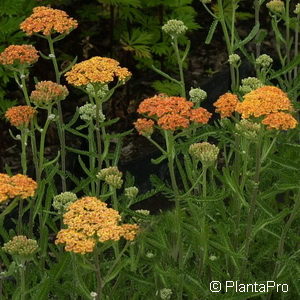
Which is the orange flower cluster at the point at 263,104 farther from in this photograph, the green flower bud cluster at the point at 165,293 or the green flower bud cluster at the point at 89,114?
the green flower bud cluster at the point at 89,114

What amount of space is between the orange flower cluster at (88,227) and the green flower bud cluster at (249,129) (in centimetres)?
62

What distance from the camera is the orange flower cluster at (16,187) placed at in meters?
2.59

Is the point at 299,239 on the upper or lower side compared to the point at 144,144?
upper

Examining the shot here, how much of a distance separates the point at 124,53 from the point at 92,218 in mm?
4187

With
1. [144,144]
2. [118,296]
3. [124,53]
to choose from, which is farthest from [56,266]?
[124,53]

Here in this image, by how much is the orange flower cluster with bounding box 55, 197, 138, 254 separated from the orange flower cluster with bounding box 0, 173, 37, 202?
0.18m

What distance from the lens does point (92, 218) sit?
2492 millimetres

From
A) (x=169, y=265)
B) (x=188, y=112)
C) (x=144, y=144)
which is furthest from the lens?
(x=144, y=144)

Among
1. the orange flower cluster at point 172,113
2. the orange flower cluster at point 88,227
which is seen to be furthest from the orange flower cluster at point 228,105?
the orange flower cluster at point 88,227

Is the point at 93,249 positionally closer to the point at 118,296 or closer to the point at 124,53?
the point at 118,296

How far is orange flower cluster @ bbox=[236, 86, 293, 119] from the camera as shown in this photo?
2.65m

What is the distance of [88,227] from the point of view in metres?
2.45

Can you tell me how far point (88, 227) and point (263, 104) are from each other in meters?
0.71

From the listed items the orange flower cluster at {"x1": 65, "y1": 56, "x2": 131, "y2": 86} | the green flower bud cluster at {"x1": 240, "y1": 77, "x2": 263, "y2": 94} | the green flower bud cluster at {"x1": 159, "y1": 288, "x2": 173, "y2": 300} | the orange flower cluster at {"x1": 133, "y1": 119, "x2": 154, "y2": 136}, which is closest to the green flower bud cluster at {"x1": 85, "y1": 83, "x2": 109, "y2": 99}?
the orange flower cluster at {"x1": 65, "y1": 56, "x2": 131, "y2": 86}
